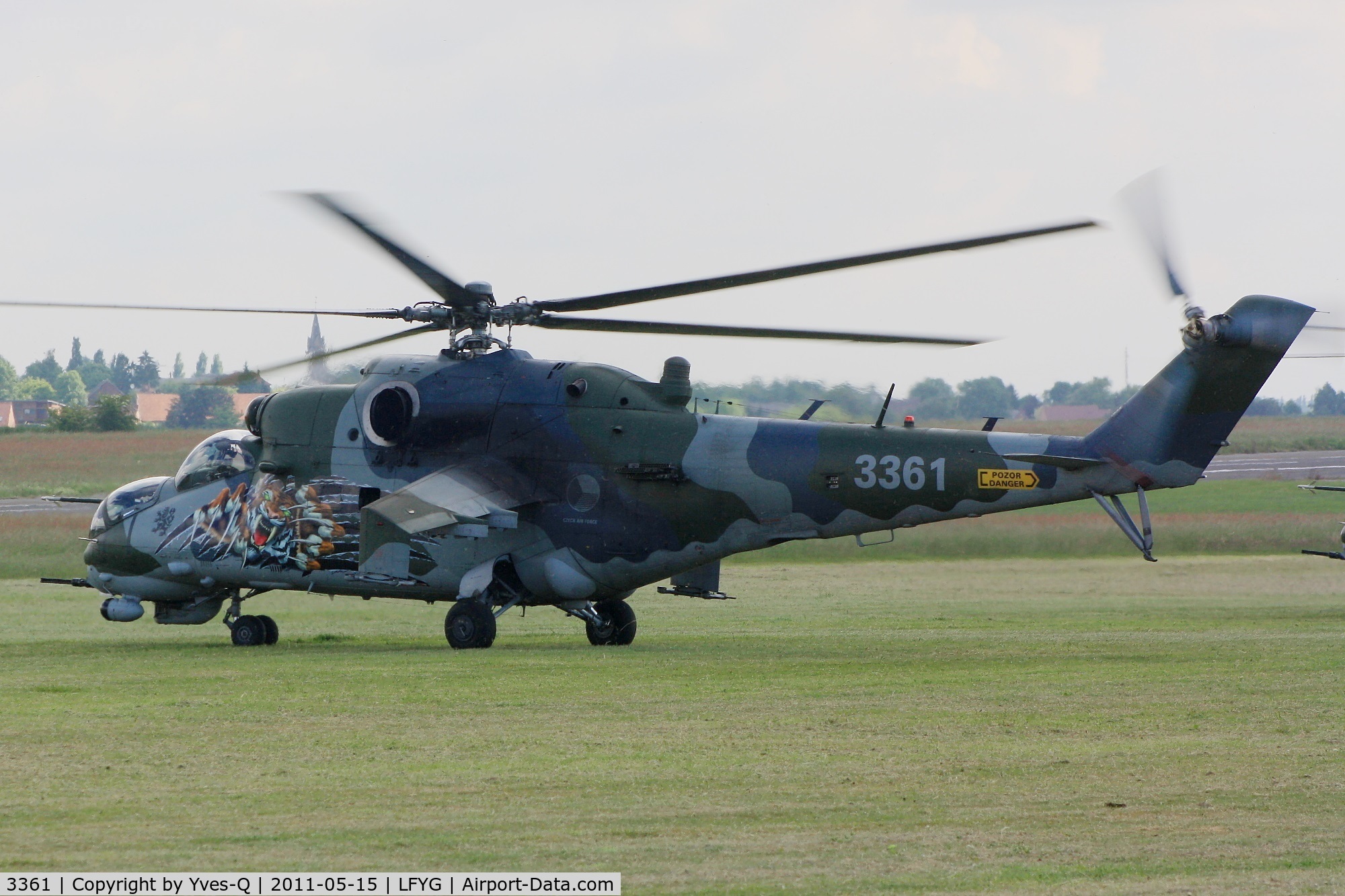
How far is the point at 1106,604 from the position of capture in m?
34.2

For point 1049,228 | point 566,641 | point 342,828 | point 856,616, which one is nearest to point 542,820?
Answer: point 342,828

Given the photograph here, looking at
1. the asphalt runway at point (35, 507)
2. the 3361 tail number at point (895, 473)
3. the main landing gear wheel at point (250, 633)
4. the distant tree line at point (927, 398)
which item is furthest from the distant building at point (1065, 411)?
the main landing gear wheel at point (250, 633)

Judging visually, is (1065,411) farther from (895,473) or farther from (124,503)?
(124,503)

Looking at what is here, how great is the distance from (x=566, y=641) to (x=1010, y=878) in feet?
58.0

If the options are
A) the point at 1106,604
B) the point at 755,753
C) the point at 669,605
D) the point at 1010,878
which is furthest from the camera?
the point at 669,605

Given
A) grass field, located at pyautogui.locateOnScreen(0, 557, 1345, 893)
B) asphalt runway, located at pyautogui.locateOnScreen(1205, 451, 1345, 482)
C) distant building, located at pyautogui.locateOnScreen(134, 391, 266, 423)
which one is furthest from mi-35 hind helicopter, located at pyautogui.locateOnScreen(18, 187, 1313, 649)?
asphalt runway, located at pyautogui.locateOnScreen(1205, 451, 1345, 482)

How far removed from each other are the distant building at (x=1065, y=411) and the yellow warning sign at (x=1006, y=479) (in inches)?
1645

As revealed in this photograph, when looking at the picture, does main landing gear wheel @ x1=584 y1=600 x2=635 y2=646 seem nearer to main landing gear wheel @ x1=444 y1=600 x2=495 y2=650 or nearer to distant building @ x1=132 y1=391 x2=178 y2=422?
main landing gear wheel @ x1=444 y1=600 x2=495 y2=650

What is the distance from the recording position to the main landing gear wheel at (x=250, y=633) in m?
25.4

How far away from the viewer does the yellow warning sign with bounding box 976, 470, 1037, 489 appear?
21.1 metres

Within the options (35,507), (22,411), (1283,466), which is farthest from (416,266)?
(22,411)

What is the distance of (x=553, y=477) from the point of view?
76.8 ft

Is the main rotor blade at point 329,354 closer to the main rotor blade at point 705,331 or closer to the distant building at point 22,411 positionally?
the main rotor blade at point 705,331

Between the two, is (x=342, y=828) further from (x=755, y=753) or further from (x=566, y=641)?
(x=566, y=641)
